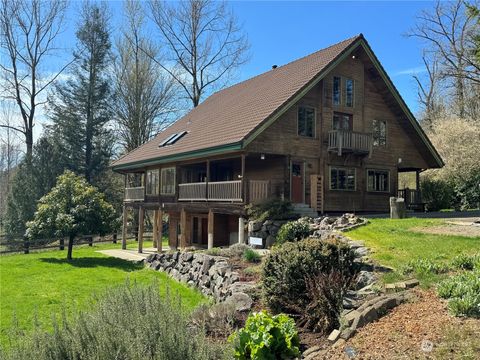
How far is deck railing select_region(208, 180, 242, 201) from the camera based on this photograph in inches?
710

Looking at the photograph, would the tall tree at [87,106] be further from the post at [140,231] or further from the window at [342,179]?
the window at [342,179]

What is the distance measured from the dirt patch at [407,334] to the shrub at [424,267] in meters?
1.75

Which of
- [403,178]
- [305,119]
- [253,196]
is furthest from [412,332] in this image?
[403,178]

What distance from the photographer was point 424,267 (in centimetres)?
801

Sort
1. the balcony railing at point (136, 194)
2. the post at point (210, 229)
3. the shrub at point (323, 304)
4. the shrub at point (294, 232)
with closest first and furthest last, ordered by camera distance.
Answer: the shrub at point (323, 304) → the shrub at point (294, 232) → the post at point (210, 229) → the balcony railing at point (136, 194)

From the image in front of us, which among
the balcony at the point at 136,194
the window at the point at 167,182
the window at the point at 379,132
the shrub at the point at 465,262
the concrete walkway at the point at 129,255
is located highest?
the window at the point at 379,132

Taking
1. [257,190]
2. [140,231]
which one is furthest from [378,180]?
[140,231]

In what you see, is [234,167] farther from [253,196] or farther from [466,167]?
[466,167]

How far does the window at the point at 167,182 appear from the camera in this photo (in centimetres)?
2428

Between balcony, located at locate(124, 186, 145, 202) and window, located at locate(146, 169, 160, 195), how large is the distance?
0.43 m

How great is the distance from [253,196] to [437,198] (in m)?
15.7

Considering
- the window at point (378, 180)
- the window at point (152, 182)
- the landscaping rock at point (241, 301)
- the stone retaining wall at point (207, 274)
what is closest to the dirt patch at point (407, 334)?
the landscaping rock at point (241, 301)

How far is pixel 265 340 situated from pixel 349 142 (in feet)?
54.6

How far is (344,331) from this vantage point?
572 centimetres
